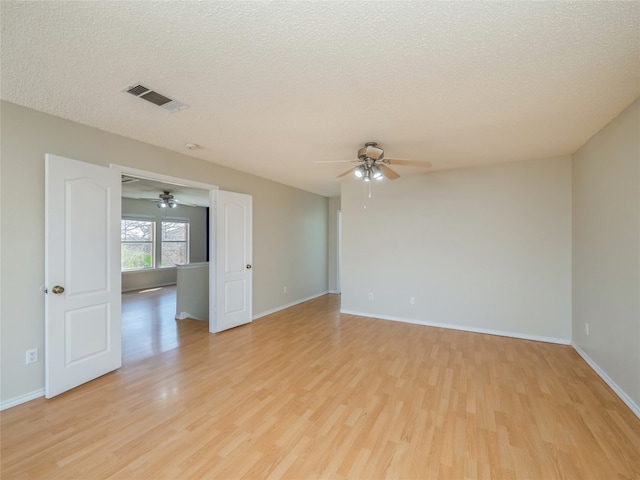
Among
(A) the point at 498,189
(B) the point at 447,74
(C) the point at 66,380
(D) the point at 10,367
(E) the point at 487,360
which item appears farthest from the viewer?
(A) the point at 498,189

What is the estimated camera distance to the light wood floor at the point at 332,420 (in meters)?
1.68

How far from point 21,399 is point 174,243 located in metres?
6.93

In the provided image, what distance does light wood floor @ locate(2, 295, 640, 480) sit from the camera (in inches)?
66.1

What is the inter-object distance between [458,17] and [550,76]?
1.02 m

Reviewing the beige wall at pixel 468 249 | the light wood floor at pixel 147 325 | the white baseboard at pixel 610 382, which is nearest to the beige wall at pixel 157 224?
the light wood floor at pixel 147 325

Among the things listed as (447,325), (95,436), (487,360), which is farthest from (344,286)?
(95,436)

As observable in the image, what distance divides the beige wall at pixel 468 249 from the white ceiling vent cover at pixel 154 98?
10.9 ft

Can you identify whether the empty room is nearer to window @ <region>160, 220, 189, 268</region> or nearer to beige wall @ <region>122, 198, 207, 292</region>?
beige wall @ <region>122, 198, 207, 292</region>

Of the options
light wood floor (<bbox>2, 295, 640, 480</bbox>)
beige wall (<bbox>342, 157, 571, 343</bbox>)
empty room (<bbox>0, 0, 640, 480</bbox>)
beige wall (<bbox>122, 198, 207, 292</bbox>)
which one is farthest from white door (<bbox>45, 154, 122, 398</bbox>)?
beige wall (<bbox>122, 198, 207, 292</bbox>)

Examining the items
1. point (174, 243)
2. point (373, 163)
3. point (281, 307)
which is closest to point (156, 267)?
point (174, 243)

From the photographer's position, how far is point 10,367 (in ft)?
7.37

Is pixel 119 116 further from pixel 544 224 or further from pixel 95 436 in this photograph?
pixel 544 224

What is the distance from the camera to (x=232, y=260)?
4.28 metres

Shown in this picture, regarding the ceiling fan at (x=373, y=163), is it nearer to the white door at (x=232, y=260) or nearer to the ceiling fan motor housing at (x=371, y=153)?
the ceiling fan motor housing at (x=371, y=153)
